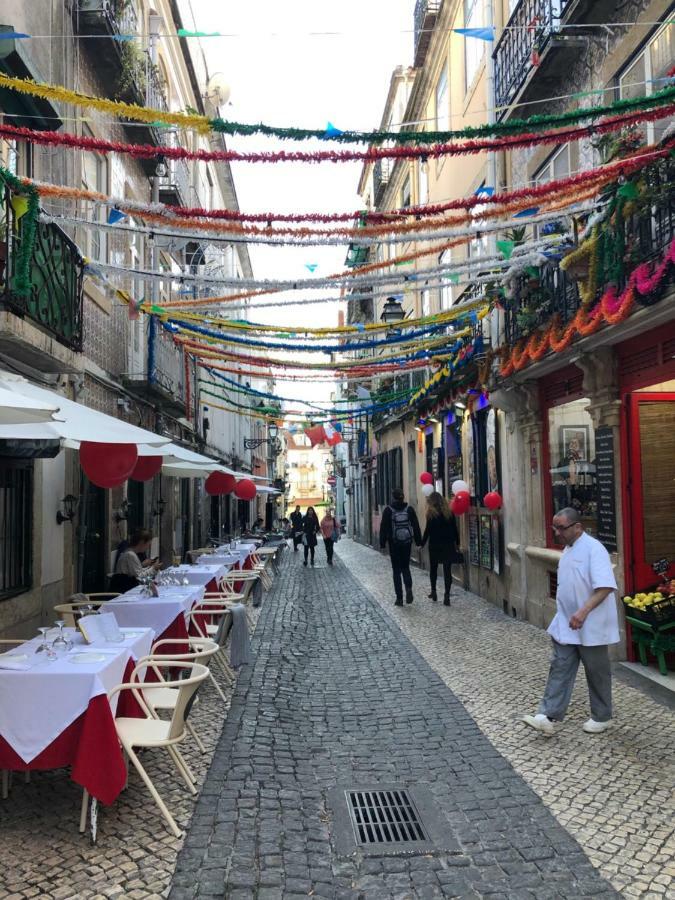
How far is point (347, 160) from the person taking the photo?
584 centimetres

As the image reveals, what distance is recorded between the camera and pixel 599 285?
7633 mm

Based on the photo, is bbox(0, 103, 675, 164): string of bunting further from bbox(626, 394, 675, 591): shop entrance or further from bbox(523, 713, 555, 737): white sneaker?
bbox(523, 713, 555, 737): white sneaker

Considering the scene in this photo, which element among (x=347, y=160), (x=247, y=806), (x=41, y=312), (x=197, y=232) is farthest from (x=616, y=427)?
(x=41, y=312)

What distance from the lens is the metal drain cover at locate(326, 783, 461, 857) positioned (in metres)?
3.87

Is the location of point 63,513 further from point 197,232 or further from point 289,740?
point 289,740

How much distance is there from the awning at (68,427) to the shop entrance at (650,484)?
4858 millimetres

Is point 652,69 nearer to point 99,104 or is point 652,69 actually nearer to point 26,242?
point 99,104

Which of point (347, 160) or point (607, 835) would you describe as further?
point (347, 160)

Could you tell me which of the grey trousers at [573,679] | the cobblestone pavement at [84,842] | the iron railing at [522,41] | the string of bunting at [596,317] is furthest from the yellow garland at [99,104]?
the iron railing at [522,41]

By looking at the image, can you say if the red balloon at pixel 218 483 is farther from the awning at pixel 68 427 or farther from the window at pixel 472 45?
the awning at pixel 68 427

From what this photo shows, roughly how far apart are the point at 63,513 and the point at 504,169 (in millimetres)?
8479

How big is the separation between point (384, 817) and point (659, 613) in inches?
162

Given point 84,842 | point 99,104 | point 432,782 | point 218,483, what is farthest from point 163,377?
point 84,842

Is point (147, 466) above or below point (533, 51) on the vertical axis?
below
